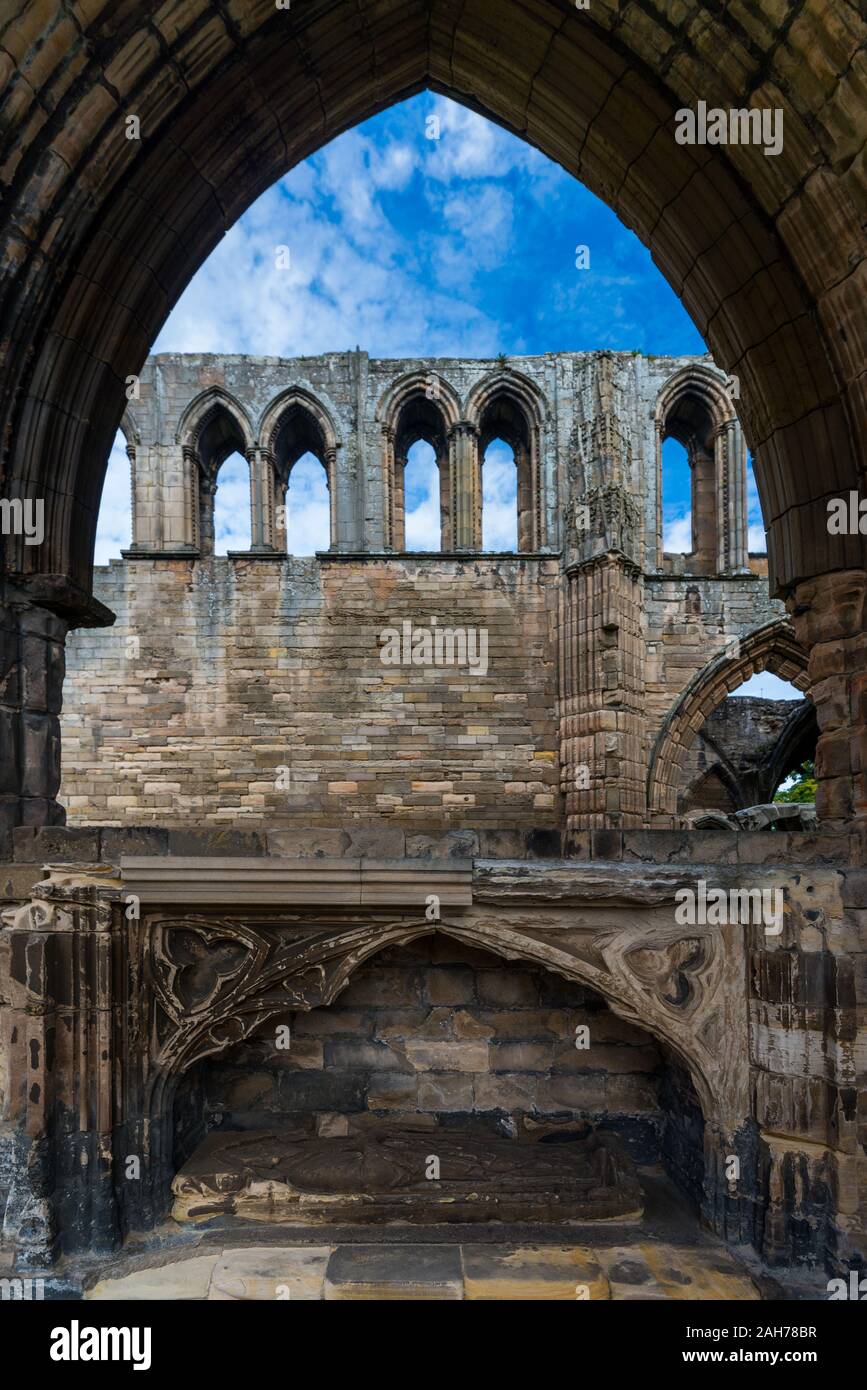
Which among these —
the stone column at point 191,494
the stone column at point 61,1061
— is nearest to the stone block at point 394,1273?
the stone column at point 61,1061

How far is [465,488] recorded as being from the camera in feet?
38.6

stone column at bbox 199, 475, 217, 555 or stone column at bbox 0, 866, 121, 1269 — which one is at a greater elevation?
stone column at bbox 199, 475, 217, 555

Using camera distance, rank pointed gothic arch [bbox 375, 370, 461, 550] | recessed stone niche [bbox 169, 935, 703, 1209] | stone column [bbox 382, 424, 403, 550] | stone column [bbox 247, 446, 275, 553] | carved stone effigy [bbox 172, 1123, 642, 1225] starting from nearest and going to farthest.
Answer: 1. carved stone effigy [bbox 172, 1123, 642, 1225]
2. recessed stone niche [bbox 169, 935, 703, 1209]
3. stone column [bbox 247, 446, 275, 553]
4. stone column [bbox 382, 424, 403, 550]
5. pointed gothic arch [bbox 375, 370, 461, 550]

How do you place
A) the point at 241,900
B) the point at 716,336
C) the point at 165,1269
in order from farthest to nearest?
the point at 716,336, the point at 241,900, the point at 165,1269

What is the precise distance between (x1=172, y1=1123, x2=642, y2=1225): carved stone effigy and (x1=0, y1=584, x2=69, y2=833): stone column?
2096mm

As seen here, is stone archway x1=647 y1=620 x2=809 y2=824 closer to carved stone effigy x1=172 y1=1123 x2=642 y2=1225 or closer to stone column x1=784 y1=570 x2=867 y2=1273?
stone column x1=784 y1=570 x2=867 y2=1273

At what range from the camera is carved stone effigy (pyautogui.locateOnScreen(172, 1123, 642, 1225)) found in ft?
10.2

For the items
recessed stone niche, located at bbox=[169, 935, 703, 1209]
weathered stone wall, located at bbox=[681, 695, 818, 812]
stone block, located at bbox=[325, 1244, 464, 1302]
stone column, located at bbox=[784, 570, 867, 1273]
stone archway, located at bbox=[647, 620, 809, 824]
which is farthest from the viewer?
weathered stone wall, located at bbox=[681, 695, 818, 812]

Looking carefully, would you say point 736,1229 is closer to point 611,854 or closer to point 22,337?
point 611,854

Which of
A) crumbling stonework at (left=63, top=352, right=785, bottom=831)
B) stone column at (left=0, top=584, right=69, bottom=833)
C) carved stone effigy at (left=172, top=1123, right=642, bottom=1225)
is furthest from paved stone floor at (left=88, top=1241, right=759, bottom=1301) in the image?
crumbling stonework at (left=63, top=352, right=785, bottom=831)

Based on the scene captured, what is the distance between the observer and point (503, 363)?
1173cm

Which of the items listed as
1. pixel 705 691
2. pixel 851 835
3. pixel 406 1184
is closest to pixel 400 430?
pixel 705 691

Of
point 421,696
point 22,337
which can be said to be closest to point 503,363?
point 421,696
